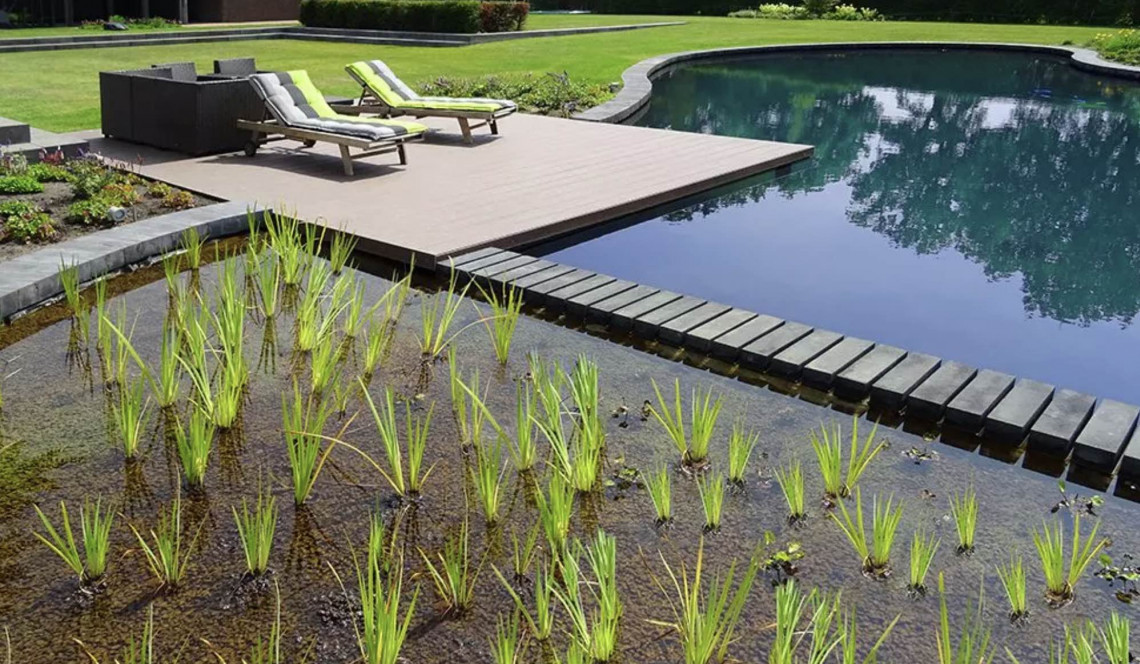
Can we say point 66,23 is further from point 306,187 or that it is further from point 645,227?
point 645,227

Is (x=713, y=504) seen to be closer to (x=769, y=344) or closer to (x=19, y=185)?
(x=769, y=344)

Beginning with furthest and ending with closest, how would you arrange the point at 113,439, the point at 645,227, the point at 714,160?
1. the point at 714,160
2. the point at 645,227
3. the point at 113,439

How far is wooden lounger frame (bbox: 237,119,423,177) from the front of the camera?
9188 millimetres

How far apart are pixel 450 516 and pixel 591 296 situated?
252cm

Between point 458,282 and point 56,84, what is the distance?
11.8 m

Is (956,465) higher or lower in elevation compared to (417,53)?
lower

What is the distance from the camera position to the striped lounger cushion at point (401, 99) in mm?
11188

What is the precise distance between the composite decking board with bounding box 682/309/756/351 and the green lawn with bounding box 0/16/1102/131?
8.88 metres

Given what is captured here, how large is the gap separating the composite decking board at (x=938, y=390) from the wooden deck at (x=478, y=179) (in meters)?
3.32

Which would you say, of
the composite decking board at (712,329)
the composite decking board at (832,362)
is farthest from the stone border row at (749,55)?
the composite decking board at (832,362)

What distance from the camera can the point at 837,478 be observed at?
4.09 m

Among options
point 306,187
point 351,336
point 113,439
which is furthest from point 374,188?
point 113,439

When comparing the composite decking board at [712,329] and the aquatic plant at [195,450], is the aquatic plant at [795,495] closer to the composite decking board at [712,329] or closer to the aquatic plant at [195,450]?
the composite decking board at [712,329]

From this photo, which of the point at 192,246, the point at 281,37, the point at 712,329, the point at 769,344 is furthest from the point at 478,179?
the point at 281,37
